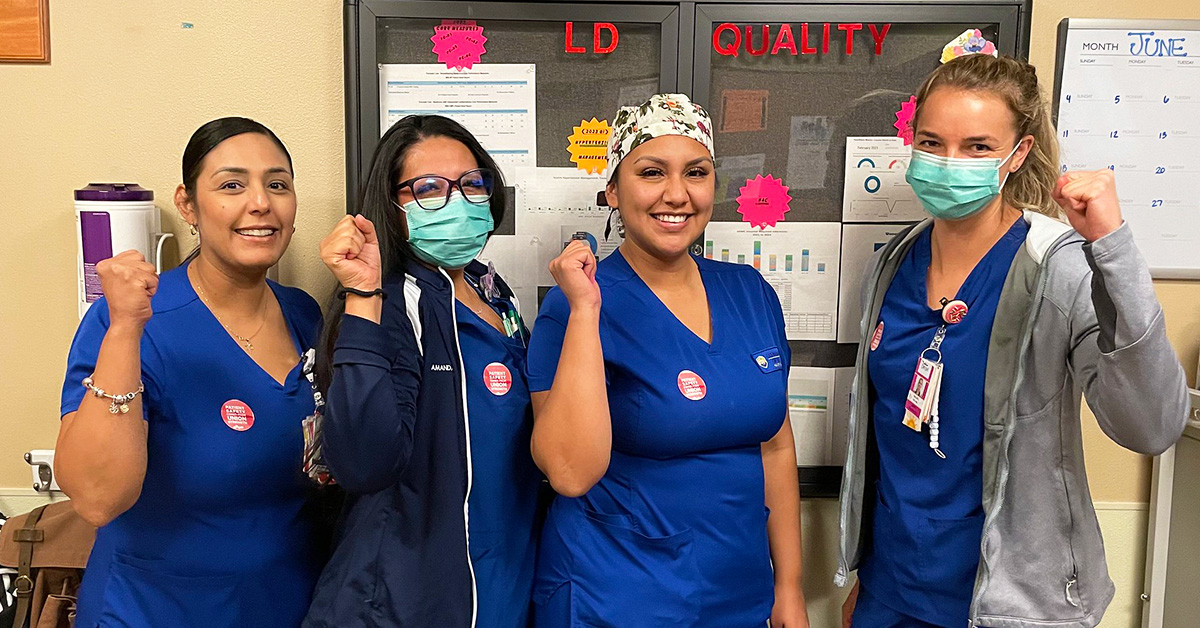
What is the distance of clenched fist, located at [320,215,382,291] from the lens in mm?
1319

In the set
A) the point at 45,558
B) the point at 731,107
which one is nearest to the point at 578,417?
the point at 731,107

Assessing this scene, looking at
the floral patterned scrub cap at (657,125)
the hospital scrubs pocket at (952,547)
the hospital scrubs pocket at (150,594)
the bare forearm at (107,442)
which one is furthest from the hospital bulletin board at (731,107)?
the hospital scrubs pocket at (150,594)

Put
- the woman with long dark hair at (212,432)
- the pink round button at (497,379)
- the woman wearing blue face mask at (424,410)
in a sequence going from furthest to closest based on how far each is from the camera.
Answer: the pink round button at (497,379) → the woman with long dark hair at (212,432) → the woman wearing blue face mask at (424,410)

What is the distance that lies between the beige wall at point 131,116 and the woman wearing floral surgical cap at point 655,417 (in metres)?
0.81

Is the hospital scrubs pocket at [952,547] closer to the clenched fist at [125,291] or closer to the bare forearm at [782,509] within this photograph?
the bare forearm at [782,509]

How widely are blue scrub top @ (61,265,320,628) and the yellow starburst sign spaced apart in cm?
86

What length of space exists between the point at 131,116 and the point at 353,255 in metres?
0.99

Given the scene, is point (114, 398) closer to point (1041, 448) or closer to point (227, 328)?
point (227, 328)

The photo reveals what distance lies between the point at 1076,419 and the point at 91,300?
198cm

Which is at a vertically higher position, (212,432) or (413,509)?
(212,432)

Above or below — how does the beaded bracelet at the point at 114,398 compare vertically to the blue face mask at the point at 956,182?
below

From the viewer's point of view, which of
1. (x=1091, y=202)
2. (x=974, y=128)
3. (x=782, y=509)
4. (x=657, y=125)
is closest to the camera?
(x=1091, y=202)

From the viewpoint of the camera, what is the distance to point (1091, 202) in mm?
1204

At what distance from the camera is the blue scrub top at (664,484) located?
1.49 metres
